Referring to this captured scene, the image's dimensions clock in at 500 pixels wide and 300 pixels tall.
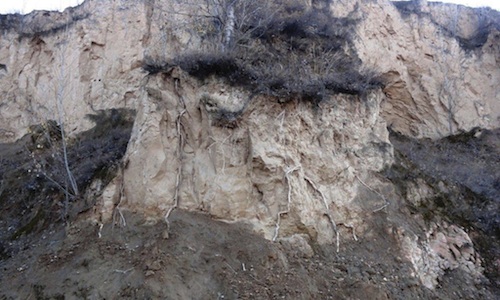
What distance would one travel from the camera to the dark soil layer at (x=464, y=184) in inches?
327

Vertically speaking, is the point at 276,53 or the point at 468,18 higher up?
the point at 468,18

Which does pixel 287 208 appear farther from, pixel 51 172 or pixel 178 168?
pixel 51 172

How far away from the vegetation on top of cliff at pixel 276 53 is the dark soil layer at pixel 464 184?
2.50m

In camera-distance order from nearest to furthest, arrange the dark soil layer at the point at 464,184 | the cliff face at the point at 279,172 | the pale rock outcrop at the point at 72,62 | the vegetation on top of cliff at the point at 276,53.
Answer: the cliff face at the point at 279,172, the vegetation on top of cliff at the point at 276,53, the dark soil layer at the point at 464,184, the pale rock outcrop at the point at 72,62

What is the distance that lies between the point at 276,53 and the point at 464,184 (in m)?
5.89

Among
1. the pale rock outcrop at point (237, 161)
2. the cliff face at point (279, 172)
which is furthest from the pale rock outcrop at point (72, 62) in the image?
the pale rock outcrop at point (237, 161)

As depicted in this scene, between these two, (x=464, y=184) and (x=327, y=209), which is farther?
(x=464, y=184)

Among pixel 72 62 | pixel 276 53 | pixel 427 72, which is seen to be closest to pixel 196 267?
pixel 276 53

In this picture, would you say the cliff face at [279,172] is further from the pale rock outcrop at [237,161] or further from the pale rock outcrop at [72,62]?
the pale rock outcrop at [72,62]

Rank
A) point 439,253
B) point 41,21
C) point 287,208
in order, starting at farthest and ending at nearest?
point 41,21
point 439,253
point 287,208

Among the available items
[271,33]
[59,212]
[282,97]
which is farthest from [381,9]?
[59,212]

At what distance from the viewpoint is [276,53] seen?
9.74m

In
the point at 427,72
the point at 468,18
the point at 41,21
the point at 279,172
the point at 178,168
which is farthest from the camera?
the point at 468,18

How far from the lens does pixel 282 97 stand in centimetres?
773
